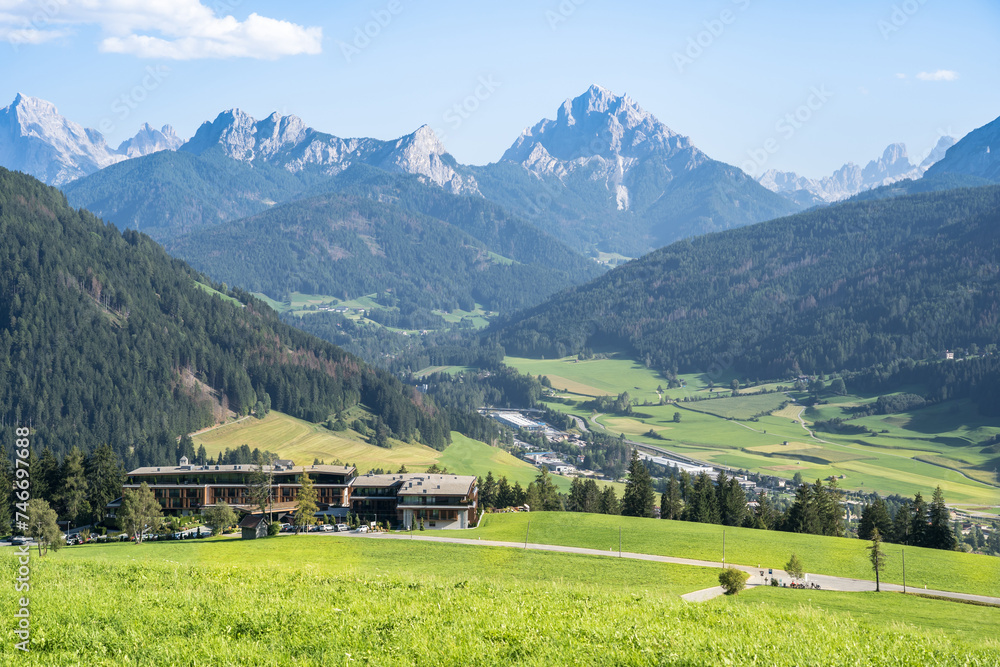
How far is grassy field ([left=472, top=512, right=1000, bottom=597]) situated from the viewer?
257ft

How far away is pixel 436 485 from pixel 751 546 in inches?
2081

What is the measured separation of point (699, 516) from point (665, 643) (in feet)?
334

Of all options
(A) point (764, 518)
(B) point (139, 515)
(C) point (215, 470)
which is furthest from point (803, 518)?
(C) point (215, 470)

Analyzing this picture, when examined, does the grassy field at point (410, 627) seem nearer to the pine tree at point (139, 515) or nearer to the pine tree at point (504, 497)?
the pine tree at point (139, 515)

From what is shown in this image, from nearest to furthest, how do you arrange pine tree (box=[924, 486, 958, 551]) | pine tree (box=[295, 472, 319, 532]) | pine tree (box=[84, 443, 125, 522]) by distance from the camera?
pine tree (box=[924, 486, 958, 551]) → pine tree (box=[295, 472, 319, 532]) → pine tree (box=[84, 443, 125, 522])

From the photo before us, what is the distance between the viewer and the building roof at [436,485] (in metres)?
121

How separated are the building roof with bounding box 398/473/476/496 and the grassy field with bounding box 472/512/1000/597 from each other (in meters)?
9.41

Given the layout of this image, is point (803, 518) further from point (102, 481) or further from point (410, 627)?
point (102, 481)

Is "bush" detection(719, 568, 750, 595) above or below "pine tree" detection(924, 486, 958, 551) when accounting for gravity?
above

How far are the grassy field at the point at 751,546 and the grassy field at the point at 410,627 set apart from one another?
54.8 metres

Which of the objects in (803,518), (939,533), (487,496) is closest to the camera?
(939,533)

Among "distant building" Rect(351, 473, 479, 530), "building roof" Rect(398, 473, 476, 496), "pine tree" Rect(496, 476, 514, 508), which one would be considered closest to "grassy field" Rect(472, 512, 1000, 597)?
"distant building" Rect(351, 473, 479, 530)

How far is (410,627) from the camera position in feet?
86.2

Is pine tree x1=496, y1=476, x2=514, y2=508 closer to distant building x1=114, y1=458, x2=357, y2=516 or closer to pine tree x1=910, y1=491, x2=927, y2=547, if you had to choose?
distant building x1=114, y1=458, x2=357, y2=516
